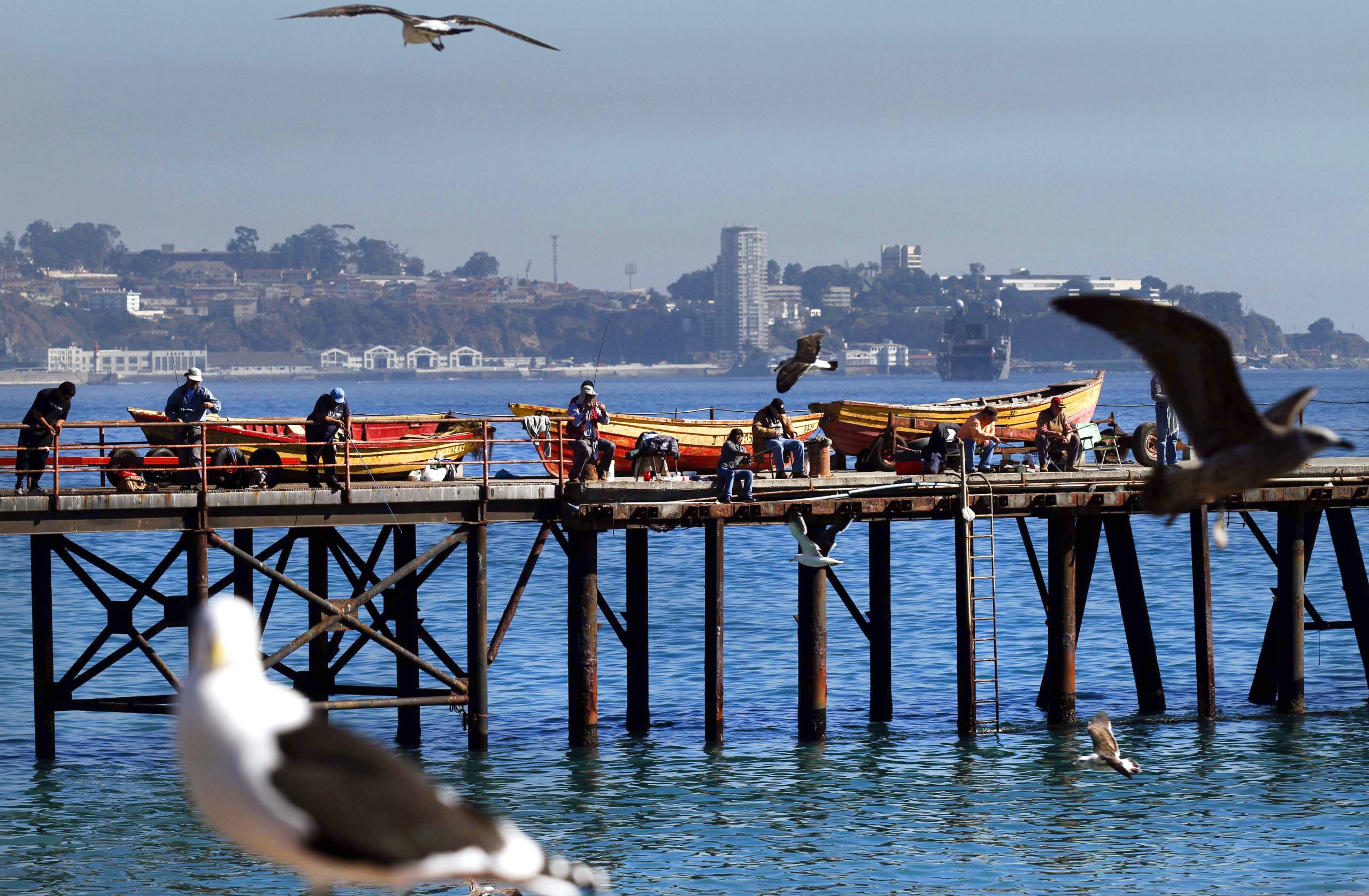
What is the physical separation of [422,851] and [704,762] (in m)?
18.4

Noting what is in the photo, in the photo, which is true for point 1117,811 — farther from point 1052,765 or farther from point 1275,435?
point 1275,435

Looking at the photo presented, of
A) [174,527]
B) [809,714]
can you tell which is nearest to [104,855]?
[174,527]

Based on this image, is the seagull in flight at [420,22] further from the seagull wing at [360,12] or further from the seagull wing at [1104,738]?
the seagull wing at [1104,738]

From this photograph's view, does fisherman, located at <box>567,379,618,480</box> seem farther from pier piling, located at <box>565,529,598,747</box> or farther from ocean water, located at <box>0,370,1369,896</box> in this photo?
ocean water, located at <box>0,370,1369,896</box>

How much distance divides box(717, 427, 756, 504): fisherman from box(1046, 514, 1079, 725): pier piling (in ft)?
13.6

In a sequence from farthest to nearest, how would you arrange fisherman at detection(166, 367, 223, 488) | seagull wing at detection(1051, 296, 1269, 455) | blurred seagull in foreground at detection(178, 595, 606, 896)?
1. fisherman at detection(166, 367, 223, 488)
2. seagull wing at detection(1051, 296, 1269, 455)
3. blurred seagull in foreground at detection(178, 595, 606, 896)

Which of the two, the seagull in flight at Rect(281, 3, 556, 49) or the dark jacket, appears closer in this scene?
the seagull in flight at Rect(281, 3, 556, 49)

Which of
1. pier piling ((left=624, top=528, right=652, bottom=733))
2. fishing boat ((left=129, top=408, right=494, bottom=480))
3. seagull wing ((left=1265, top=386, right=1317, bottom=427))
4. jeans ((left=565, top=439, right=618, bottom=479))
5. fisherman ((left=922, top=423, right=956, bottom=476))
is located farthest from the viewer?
Answer: fisherman ((left=922, top=423, right=956, bottom=476))

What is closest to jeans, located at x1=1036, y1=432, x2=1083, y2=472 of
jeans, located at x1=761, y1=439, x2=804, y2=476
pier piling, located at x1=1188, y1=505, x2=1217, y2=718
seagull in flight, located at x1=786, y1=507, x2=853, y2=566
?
pier piling, located at x1=1188, y1=505, x2=1217, y2=718

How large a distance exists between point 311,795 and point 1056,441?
858 inches

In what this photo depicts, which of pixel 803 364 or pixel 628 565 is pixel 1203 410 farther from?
pixel 628 565

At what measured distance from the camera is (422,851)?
5516mm

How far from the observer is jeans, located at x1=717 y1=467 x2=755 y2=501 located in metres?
22.3

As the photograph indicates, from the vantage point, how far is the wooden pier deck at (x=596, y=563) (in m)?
21.3
